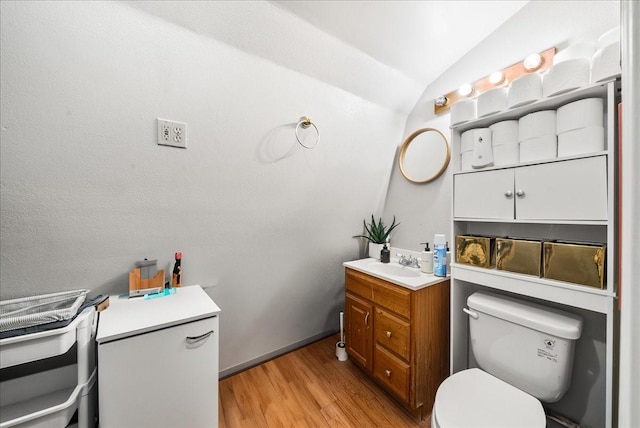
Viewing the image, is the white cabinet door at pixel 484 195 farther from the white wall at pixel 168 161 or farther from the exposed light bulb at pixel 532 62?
the white wall at pixel 168 161

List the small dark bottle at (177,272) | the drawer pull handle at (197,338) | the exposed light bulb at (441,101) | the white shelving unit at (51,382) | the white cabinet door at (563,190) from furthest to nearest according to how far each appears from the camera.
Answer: the exposed light bulb at (441,101) → the small dark bottle at (177,272) → the drawer pull handle at (197,338) → the white cabinet door at (563,190) → the white shelving unit at (51,382)

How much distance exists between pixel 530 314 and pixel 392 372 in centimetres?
79

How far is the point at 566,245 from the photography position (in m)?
1.07

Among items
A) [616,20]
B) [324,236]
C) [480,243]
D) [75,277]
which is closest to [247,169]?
[324,236]

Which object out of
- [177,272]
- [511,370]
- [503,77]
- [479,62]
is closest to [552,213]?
[511,370]

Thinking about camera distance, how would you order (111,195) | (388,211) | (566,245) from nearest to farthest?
(566,245) < (111,195) < (388,211)

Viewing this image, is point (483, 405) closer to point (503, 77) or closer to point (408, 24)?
point (503, 77)

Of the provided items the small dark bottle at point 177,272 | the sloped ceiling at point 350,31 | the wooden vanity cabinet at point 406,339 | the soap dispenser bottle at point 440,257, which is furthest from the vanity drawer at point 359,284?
the sloped ceiling at point 350,31

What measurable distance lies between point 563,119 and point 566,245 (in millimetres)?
541

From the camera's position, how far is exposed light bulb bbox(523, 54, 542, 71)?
4.33ft

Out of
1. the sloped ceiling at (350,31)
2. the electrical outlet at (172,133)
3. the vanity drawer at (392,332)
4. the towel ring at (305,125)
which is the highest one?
the sloped ceiling at (350,31)

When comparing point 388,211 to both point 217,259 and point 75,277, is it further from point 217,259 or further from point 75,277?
point 75,277

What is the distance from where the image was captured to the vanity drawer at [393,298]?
4.55 feet

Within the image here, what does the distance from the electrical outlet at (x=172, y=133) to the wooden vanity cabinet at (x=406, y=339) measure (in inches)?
53.9
